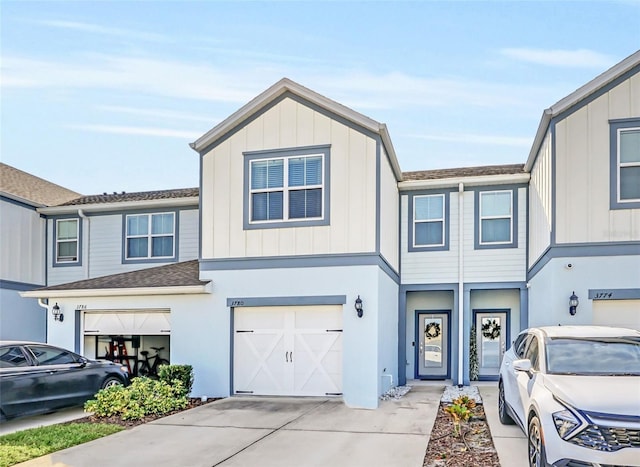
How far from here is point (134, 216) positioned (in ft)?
56.0

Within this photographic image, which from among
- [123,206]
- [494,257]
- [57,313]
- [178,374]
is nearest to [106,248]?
[123,206]

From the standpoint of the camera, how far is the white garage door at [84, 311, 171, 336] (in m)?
13.7

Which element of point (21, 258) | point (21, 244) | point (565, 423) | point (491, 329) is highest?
point (21, 244)

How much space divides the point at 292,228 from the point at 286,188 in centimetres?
92

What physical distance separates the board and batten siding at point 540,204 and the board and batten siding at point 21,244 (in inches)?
576

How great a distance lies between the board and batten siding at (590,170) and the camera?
35.6 feet

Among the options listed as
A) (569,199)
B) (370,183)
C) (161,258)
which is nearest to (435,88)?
(370,183)

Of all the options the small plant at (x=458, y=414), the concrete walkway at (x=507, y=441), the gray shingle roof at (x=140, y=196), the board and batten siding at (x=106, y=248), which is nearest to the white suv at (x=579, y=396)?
the concrete walkway at (x=507, y=441)

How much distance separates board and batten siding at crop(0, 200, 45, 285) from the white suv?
14.7 m

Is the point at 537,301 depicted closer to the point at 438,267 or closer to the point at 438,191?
the point at 438,267

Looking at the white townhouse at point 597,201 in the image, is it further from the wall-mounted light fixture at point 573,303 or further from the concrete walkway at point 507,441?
the concrete walkway at point 507,441

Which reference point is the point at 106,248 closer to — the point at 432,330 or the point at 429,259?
the point at 429,259

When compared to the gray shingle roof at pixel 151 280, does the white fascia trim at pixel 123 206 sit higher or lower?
higher

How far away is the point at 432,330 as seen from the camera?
1652cm
